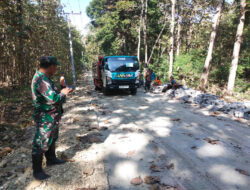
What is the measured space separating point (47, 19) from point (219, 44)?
1741 centimetres

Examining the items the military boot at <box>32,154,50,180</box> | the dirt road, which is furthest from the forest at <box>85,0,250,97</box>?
the military boot at <box>32,154,50,180</box>

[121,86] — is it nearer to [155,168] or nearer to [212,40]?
[212,40]

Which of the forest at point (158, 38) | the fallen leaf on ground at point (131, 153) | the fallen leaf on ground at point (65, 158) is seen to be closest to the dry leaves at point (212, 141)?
the fallen leaf on ground at point (131, 153)

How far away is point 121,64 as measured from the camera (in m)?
10.1

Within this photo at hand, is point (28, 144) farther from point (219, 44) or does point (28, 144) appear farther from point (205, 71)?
point (219, 44)

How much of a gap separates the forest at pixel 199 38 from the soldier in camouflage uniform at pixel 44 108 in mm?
9945

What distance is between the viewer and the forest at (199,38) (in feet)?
36.8

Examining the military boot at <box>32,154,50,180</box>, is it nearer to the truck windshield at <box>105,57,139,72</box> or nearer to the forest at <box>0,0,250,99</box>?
the forest at <box>0,0,250,99</box>

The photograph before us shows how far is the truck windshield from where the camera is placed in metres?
9.95

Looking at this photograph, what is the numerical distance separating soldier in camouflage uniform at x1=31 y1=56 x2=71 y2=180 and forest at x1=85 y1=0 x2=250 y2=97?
32.6 feet

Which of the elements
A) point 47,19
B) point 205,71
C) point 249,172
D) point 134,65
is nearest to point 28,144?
point 249,172

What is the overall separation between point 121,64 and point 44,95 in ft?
26.1

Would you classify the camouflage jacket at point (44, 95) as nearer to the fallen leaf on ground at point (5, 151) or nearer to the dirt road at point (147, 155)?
the dirt road at point (147, 155)

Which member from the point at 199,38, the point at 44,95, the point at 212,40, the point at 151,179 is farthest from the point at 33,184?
the point at 199,38
